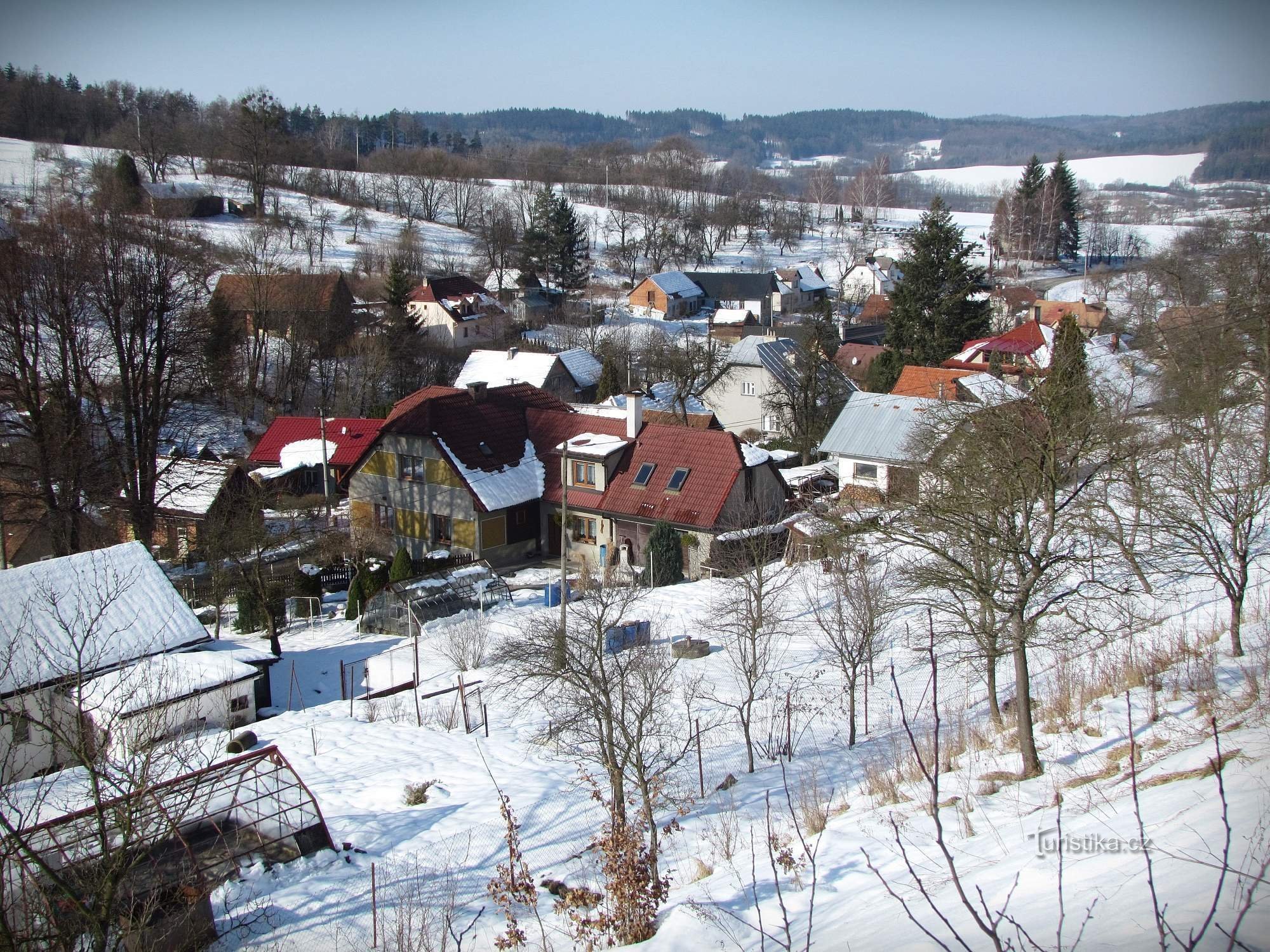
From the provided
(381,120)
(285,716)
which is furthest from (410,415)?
(381,120)

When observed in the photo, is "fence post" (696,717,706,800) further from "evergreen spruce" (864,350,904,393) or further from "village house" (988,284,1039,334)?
"village house" (988,284,1039,334)

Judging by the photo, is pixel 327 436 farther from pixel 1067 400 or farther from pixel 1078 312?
pixel 1078 312

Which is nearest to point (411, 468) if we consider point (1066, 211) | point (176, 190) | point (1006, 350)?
point (1006, 350)

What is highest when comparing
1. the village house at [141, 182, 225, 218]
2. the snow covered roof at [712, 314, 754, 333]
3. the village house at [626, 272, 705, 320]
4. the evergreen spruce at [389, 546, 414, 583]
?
the village house at [141, 182, 225, 218]

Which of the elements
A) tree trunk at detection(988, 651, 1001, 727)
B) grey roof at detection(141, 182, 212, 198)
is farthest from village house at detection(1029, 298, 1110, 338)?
grey roof at detection(141, 182, 212, 198)

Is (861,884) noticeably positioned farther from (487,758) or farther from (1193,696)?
(487,758)

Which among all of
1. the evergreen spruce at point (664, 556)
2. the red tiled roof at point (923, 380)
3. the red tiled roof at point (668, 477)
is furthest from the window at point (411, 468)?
the red tiled roof at point (923, 380)
